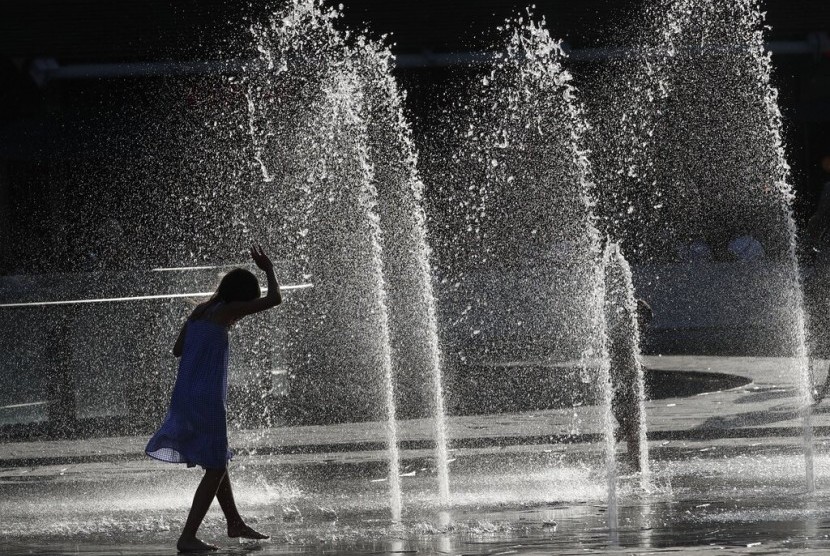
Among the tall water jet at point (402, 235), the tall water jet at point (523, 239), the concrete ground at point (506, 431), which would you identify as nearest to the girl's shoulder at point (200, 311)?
the concrete ground at point (506, 431)

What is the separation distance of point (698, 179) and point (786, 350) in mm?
6201

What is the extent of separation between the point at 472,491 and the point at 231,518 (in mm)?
1882

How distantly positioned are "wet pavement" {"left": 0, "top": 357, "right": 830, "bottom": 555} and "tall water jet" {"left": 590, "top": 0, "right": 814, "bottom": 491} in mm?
7968

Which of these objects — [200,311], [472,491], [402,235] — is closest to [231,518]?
[200,311]

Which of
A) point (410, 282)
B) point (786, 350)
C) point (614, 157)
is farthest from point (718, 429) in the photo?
point (614, 157)

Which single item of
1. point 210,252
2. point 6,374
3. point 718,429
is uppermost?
point 210,252

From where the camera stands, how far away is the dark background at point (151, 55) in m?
22.7

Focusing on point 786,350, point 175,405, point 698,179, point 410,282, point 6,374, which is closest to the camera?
point 175,405

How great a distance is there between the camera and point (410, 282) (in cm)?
1858

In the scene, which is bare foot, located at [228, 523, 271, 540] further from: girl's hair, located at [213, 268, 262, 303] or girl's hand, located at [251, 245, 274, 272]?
girl's hand, located at [251, 245, 274, 272]

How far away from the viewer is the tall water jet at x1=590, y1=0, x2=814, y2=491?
19.5 meters

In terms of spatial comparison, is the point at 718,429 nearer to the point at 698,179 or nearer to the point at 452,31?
the point at 698,179

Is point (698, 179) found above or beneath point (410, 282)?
above

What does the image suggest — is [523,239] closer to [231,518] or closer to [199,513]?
[231,518]
